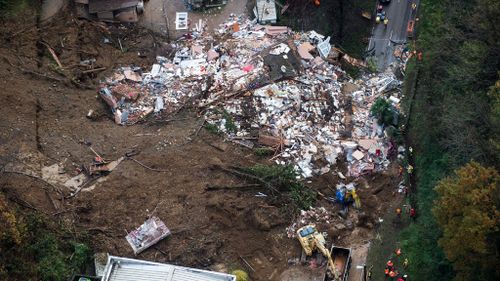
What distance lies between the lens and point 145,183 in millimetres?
22828

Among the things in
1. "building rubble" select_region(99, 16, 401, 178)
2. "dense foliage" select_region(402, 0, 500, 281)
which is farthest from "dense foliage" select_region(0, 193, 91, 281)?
"dense foliage" select_region(402, 0, 500, 281)

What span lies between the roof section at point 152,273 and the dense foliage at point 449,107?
22.7 ft

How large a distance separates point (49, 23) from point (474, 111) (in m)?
18.9

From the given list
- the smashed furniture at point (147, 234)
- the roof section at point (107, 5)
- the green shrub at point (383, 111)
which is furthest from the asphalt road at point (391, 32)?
the smashed furniture at point (147, 234)

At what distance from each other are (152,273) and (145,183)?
495cm

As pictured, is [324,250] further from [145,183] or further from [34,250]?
[34,250]

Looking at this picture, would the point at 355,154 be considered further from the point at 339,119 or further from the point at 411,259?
the point at 411,259

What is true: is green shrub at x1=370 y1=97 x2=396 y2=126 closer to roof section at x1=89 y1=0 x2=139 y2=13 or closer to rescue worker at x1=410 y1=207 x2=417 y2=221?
rescue worker at x1=410 y1=207 x2=417 y2=221

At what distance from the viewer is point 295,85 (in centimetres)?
2623

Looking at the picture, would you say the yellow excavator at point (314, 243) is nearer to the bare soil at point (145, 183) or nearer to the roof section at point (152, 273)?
the bare soil at point (145, 183)

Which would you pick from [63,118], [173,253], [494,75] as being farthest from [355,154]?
[63,118]

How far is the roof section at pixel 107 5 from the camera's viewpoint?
94.5 feet

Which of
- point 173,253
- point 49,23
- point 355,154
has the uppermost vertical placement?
point 49,23

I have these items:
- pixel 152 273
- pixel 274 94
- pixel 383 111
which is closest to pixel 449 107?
pixel 383 111
